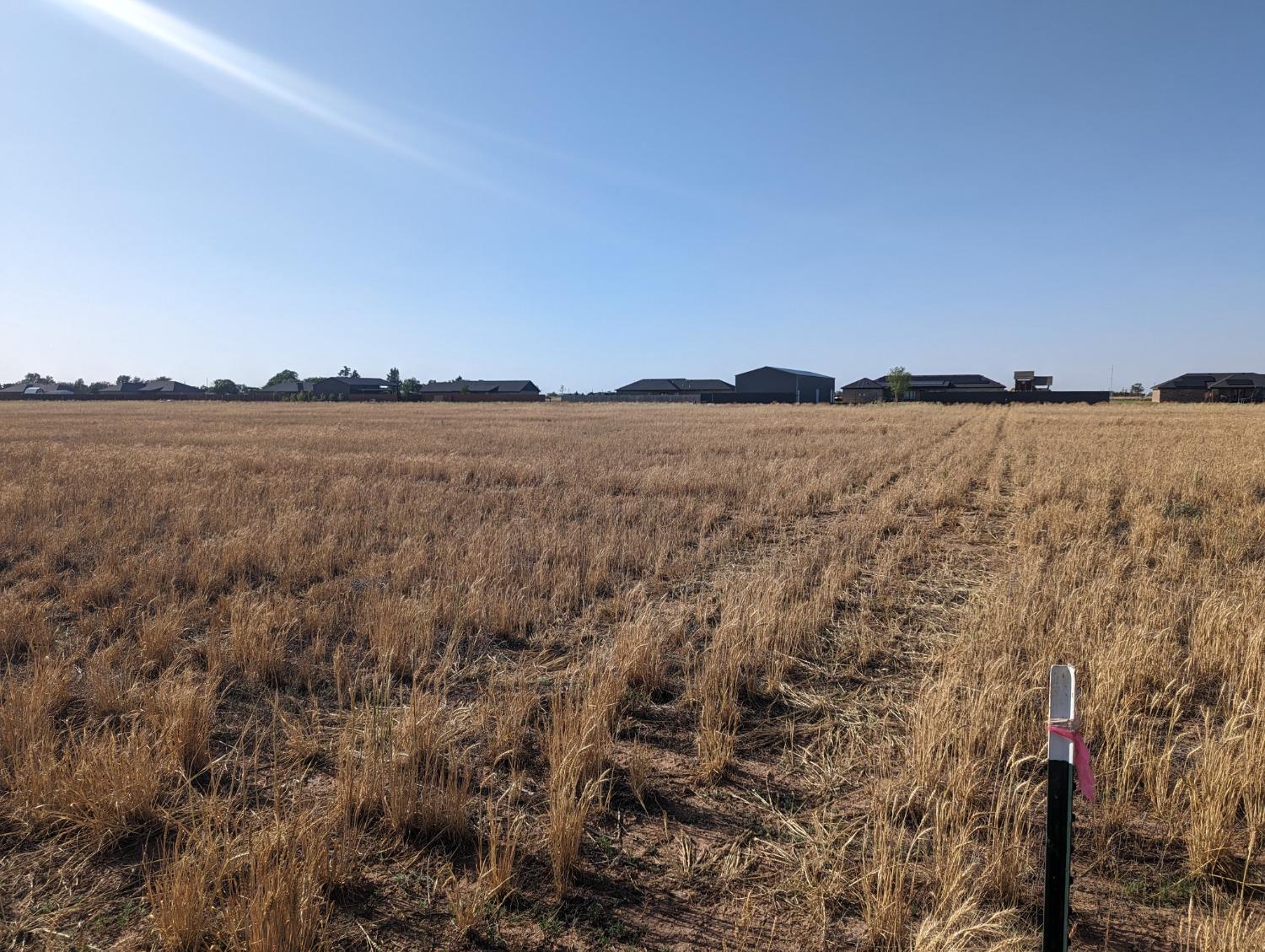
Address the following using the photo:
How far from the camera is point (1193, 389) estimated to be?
9469 centimetres

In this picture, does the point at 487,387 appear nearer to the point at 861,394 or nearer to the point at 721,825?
the point at 861,394

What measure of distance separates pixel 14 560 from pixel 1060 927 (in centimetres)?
1202

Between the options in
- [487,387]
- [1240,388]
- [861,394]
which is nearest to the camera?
[1240,388]

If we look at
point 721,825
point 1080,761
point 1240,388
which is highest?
point 1240,388

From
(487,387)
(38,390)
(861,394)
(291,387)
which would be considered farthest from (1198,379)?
(38,390)

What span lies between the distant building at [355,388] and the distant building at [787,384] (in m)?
70.8

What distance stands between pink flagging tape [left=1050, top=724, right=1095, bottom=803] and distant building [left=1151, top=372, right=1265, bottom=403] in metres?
112

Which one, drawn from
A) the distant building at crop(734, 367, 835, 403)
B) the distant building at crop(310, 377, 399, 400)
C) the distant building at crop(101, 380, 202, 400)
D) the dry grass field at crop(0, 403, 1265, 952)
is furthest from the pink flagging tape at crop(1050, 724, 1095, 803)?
the distant building at crop(101, 380, 202, 400)

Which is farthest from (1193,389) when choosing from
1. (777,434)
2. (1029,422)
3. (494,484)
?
(494,484)

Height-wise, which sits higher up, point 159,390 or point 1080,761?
point 159,390

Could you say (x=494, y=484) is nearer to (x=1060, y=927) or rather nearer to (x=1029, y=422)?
(x=1060, y=927)

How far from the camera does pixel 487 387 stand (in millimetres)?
137625

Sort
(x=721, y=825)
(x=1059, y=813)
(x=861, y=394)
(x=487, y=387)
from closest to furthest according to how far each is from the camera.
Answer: (x=1059, y=813) < (x=721, y=825) < (x=861, y=394) < (x=487, y=387)

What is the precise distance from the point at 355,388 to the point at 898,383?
353 ft
